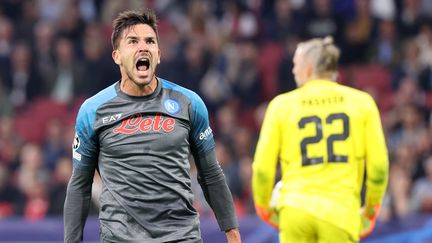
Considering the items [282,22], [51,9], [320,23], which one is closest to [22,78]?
[51,9]

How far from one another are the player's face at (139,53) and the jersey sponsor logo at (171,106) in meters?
0.14

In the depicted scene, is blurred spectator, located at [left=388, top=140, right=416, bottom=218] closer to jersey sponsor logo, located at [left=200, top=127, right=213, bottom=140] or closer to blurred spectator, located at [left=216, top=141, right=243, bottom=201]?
blurred spectator, located at [left=216, top=141, right=243, bottom=201]

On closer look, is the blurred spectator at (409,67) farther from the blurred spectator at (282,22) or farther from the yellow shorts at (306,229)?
the yellow shorts at (306,229)

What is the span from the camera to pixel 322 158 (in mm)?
6000

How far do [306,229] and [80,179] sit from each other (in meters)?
1.50

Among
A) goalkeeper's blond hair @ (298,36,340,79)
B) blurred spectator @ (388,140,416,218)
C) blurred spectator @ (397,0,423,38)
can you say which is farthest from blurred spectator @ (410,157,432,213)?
goalkeeper's blond hair @ (298,36,340,79)

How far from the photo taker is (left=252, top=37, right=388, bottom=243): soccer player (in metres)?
5.97

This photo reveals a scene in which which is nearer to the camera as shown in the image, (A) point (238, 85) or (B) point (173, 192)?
(B) point (173, 192)

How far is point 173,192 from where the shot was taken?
198 inches

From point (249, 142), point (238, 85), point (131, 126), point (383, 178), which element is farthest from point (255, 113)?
point (131, 126)

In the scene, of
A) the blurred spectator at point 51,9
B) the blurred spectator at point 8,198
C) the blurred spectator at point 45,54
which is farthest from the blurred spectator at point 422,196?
the blurred spectator at point 51,9

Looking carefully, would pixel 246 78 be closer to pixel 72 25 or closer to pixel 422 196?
pixel 72 25

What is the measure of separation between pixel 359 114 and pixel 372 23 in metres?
8.06

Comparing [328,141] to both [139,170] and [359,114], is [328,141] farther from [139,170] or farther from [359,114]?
[139,170]
